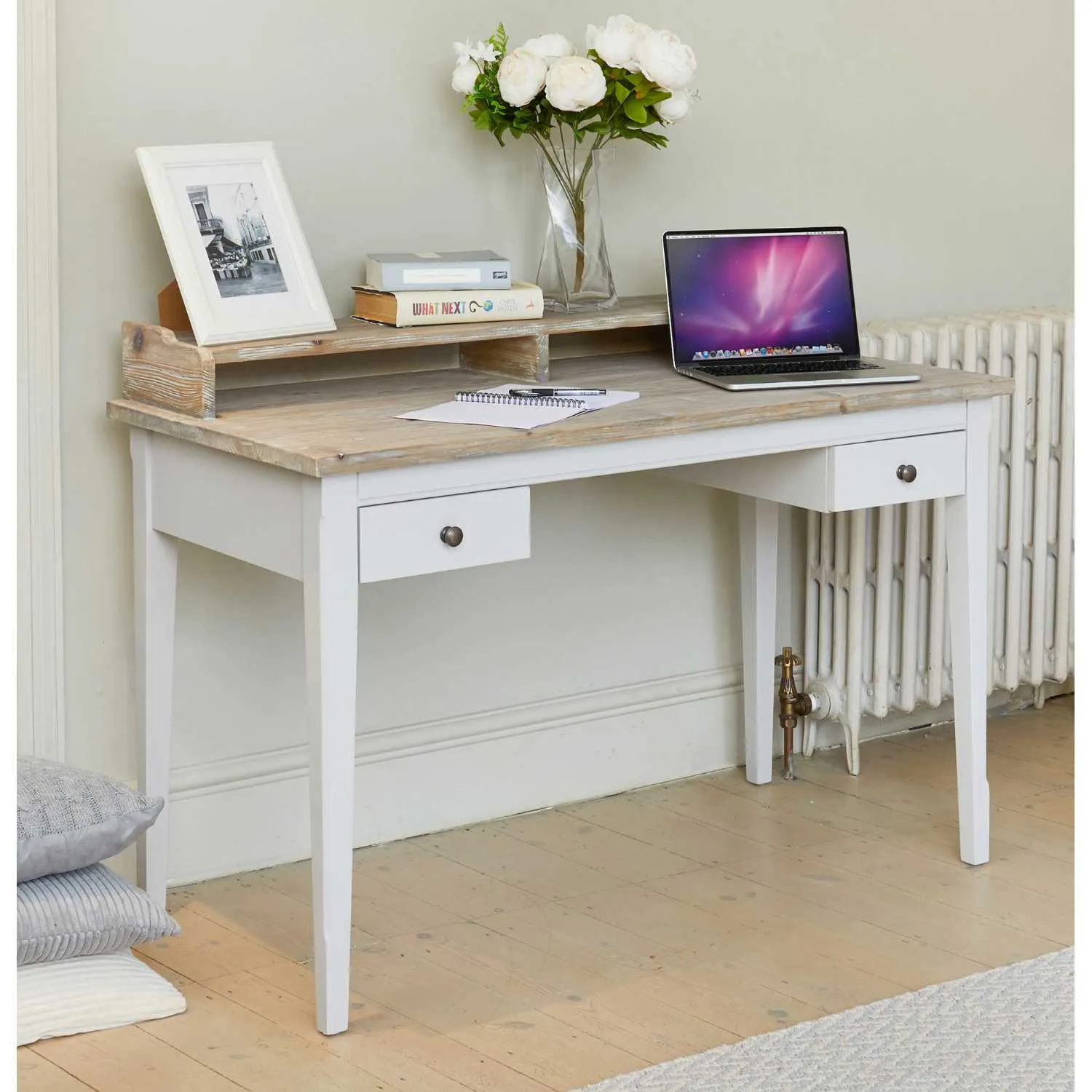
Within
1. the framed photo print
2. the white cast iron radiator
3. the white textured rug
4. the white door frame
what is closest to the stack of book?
the framed photo print

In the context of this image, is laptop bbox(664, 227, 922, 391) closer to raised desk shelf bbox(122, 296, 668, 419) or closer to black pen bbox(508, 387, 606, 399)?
raised desk shelf bbox(122, 296, 668, 419)

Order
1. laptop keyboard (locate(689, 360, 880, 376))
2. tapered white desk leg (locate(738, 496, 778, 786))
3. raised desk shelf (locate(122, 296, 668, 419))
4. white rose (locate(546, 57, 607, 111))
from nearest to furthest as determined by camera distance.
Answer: raised desk shelf (locate(122, 296, 668, 419)) < white rose (locate(546, 57, 607, 111)) < laptop keyboard (locate(689, 360, 880, 376)) < tapered white desk leg (locate(738, 496, 778, 786))

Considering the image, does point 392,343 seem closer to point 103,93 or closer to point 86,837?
point 103,93

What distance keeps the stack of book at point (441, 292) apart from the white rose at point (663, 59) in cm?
35

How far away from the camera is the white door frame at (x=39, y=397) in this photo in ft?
7.17

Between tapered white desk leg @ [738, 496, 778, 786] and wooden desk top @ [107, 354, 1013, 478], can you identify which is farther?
tapered white desk leg @ [738, 496, 778, 786]

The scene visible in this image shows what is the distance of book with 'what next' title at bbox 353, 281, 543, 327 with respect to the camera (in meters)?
2.35

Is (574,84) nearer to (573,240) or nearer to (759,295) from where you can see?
(573,240)

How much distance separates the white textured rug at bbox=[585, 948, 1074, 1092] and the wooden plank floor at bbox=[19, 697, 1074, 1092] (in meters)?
0.05

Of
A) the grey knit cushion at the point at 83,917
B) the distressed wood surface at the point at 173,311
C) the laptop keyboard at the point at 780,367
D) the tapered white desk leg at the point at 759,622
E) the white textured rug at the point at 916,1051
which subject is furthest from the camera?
the tapered white desk leg at the point at 759,622

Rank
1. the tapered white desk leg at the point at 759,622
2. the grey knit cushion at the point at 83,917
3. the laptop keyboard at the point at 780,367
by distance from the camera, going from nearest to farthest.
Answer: the grey knit cushion at the point at 83,917, the laptop keyboard at the point at 780,367, the tapered white desk leg at the point at 759,622

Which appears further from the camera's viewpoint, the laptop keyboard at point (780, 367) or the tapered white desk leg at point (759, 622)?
the tapered white desk leg at point (759, 622)

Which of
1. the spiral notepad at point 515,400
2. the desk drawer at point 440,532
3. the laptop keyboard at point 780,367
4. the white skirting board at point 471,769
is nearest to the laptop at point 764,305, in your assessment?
the laptop keyboard at point 780,367

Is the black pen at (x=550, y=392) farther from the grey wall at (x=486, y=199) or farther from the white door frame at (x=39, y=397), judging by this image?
the white door frame at (x=39, y=397)
